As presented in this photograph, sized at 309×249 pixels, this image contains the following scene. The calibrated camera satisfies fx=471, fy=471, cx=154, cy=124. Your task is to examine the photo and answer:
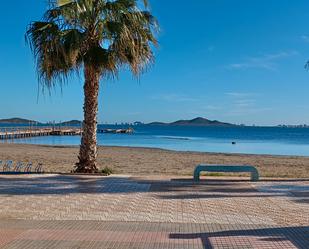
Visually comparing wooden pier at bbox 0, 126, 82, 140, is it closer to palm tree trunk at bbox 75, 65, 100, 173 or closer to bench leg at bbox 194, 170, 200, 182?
palm tree trunk at bbox 75, 65, 100, 173

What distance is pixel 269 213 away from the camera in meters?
8.23

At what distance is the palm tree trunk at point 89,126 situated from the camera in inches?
558

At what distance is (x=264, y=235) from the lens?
6574mm

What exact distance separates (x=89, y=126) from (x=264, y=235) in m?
8.50

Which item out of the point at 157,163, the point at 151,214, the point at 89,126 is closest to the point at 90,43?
the point at 89,126

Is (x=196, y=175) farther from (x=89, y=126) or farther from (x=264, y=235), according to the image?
(x=264, y=235)

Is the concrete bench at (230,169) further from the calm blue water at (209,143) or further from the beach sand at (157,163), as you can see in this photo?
the calm blue water at (209,143)

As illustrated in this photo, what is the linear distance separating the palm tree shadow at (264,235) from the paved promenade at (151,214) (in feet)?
0.04

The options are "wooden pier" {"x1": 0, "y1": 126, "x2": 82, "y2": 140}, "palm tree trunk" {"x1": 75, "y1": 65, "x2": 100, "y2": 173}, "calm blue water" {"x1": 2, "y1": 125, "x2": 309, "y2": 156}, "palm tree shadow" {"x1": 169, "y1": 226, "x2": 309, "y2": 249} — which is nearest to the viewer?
"palm tree shadow" {"x1": 169, "y1": 226, "x2": 309, "y2": 249}

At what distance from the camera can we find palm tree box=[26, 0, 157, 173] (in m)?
13.0

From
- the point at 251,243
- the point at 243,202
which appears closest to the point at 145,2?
the point at 243,202

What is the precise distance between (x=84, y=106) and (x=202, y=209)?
6808mm

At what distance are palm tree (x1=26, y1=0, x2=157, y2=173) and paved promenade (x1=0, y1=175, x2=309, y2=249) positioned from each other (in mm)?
2870

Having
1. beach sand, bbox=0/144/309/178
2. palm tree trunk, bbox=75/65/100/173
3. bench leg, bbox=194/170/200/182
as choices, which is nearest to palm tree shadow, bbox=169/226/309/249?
bench leg, bbox=194/170/200/182
